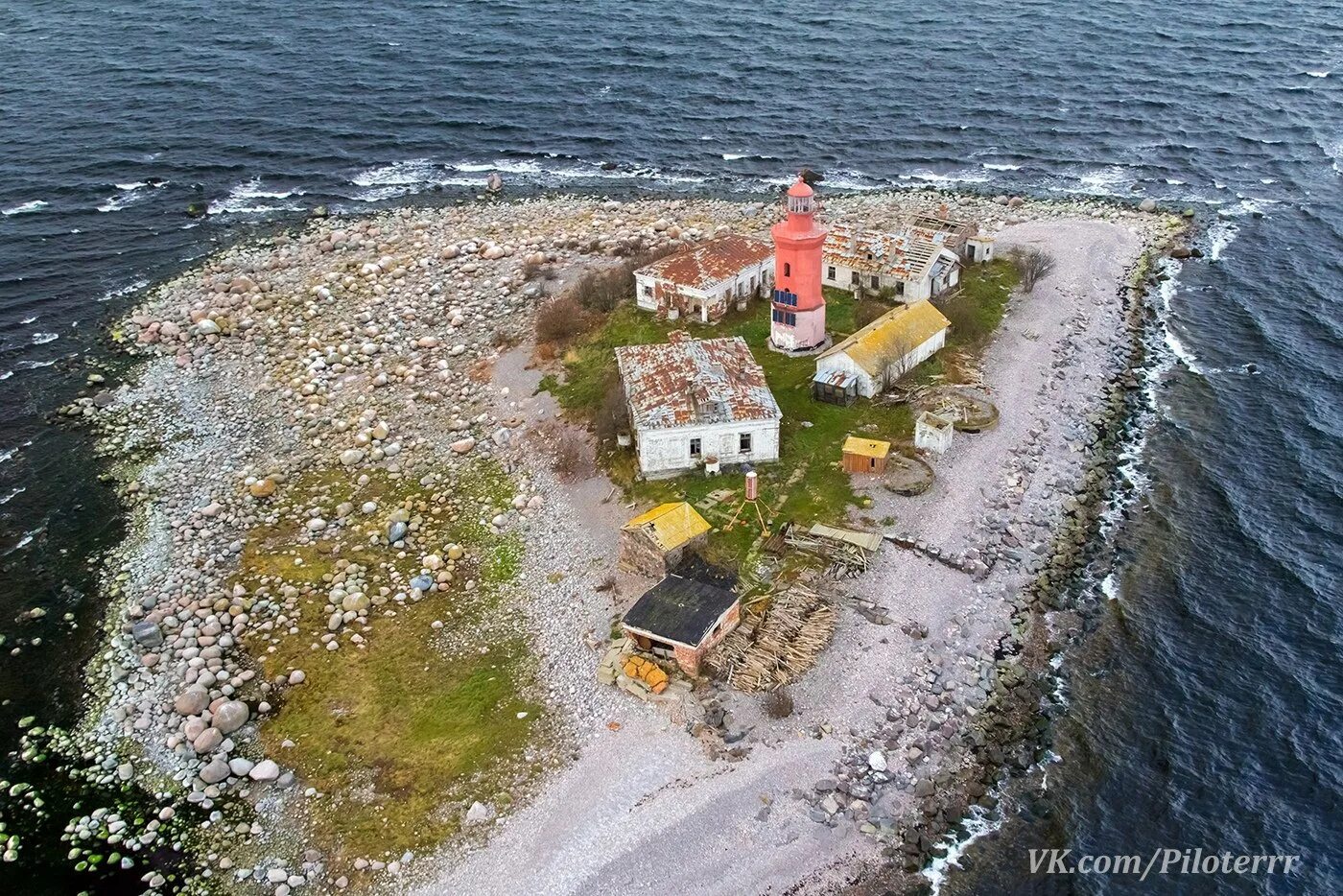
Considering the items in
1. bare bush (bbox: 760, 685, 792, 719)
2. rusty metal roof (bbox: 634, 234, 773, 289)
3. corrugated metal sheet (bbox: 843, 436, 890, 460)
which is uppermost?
rusty metal roof (bbox: 634, 234, 773, 289)

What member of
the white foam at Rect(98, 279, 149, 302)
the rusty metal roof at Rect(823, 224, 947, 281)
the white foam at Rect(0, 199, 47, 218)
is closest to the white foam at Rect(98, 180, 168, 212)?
the white foam at Rect(0, 199, 47, 218)

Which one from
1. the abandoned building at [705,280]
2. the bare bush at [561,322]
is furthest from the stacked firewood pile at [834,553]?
the bare bush at [561,322]

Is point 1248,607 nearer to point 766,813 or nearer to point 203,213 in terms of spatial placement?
point 766,813

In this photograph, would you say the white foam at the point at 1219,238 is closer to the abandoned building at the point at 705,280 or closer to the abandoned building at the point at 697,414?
the abandoned building at the point at 705,280

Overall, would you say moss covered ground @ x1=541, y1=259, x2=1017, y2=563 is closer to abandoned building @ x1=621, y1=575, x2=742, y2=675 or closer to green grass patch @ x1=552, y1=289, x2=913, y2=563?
green grass patch @ x1=552, y1=289, x2=913, y2=563

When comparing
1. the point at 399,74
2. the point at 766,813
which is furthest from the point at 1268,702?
the point at 399,74

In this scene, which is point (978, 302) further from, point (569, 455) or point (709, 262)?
point (569, 455)
